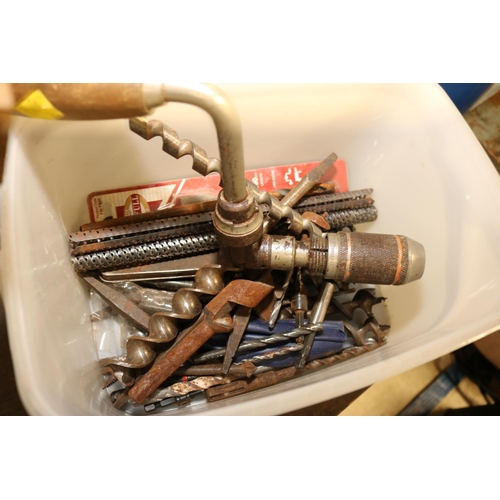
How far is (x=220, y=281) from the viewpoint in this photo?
59cm

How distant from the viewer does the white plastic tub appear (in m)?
0.50

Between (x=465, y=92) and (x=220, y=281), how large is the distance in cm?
75

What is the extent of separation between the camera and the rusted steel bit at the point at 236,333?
0.60 m

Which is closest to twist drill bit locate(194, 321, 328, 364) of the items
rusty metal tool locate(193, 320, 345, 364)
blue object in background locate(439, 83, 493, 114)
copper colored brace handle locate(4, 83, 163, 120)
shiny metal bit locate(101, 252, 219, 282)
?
rusty metal tool locate(193, 320, 345, 364)

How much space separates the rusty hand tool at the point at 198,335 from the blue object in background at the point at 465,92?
69 cm

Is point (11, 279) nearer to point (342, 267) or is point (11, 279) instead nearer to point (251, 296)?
point (251, 296)

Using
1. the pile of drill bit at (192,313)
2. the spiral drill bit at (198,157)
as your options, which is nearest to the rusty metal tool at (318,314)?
the pile of drill bit at (192,313)

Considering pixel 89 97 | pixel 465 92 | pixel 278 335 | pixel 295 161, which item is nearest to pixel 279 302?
pixel 278 335

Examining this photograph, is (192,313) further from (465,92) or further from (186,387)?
(465,92)

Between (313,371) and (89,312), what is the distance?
0.38 metres

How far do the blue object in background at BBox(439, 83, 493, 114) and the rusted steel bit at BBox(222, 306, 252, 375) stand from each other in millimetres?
709

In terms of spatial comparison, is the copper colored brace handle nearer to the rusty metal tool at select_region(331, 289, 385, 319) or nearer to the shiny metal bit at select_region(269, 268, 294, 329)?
the shiny metal bit at select_region(269, 268, 294, 329)
